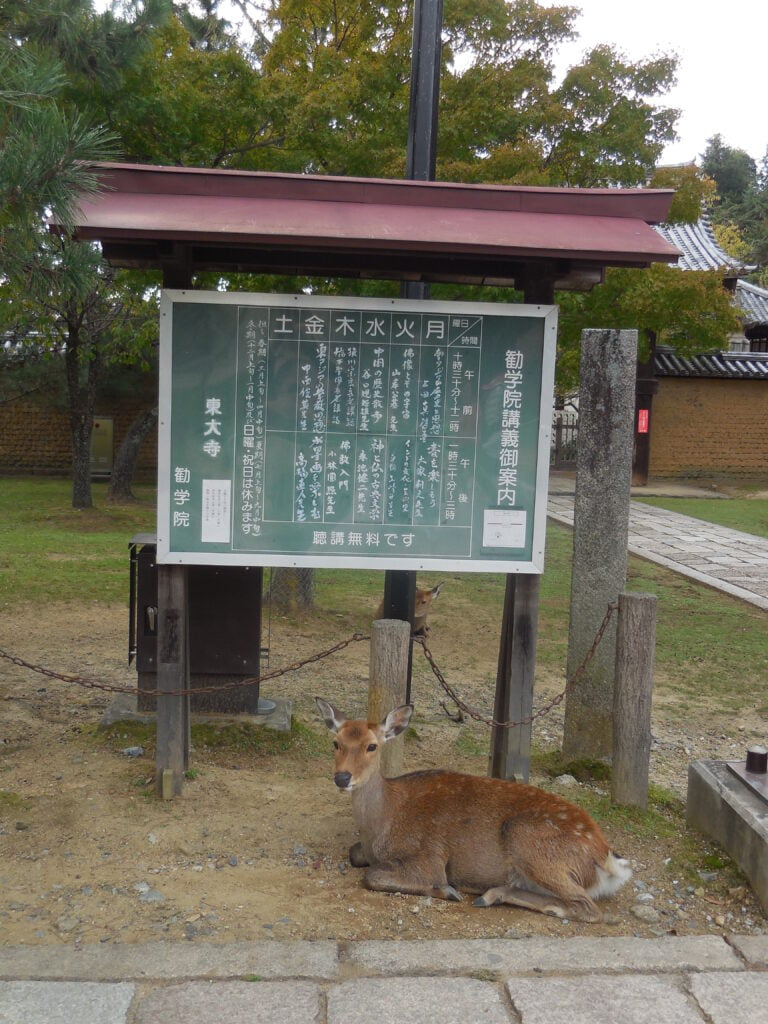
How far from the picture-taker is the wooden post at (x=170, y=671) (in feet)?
15.4

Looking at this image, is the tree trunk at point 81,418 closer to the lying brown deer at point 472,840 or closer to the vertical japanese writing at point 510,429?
the vertical japanese writing at point 510,429

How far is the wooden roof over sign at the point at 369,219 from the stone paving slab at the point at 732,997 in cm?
271

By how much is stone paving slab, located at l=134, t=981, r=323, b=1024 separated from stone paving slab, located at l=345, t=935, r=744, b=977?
0.28 m

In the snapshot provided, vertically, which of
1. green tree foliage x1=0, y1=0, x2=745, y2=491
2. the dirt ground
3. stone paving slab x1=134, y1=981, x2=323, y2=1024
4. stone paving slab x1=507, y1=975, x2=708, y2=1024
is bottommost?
the dirt ground

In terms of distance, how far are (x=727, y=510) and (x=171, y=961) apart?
18.0 m

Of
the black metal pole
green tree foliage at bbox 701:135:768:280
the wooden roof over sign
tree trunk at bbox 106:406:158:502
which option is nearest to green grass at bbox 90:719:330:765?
the black metal pole

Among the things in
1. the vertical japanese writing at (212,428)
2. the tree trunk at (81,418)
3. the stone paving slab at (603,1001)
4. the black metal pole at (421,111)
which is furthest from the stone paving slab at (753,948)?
the tree trunk at (81,418)

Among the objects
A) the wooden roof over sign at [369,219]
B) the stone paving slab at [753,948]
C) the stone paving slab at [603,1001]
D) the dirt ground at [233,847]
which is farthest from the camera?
the wooden roof over sign at [369,219]

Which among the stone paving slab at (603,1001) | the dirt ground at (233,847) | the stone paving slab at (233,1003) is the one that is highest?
the stone paving slab at (233,1003)

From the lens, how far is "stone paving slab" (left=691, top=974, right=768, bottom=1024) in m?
3.07

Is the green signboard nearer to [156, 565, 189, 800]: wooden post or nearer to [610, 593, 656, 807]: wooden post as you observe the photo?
[156, 565, 189, 800]: wooden post

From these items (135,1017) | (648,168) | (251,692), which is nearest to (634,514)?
(648,168)

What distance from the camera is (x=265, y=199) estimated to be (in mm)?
4305

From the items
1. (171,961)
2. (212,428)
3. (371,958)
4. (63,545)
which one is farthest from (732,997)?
(63,545)
